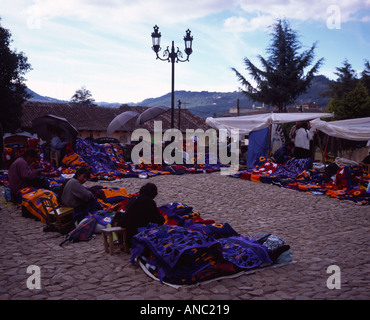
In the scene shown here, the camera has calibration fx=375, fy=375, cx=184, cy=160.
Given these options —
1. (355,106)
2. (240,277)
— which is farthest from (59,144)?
(355,106)

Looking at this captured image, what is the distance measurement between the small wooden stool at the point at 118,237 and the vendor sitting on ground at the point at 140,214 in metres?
0.07

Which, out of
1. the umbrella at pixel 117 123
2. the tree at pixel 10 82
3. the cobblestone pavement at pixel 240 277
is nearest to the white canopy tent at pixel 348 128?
the cobblestone pavement at pixel 240 277

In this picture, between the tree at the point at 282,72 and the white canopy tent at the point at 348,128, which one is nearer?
the white canopy tent at the point at 348,128

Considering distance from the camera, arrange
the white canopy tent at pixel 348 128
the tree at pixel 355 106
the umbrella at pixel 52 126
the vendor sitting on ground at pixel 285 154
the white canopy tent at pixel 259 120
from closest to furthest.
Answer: the white canopy tent at pixel 348 128 → the vendor sitting on ground at pixel 285 154 → the umbrella at pixel 52 126 → the white canopy tent at pixel 259 120 → the tree at pixel 355 106

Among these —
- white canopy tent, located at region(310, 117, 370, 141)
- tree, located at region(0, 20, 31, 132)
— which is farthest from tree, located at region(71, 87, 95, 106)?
white canopy tent, located at region(310, 117, 370, 141)

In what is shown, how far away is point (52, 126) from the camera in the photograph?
16.0m

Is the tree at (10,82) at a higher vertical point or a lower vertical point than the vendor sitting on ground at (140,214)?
higher

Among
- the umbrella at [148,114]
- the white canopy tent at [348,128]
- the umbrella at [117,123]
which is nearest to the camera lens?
the white canopy tent at [348,128]

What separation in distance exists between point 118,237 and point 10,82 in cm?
2588

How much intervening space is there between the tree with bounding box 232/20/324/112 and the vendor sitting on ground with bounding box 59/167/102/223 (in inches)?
1005

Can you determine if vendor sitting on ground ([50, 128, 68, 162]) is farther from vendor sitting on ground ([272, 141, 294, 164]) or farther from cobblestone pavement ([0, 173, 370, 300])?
vendor sitting on ground ([272, 141, 294, 164])

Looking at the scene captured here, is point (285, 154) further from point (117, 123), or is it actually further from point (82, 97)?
point (82, 97)

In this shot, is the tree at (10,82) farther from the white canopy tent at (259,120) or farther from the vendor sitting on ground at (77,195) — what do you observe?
the vendor sitting on ground at (77,195)

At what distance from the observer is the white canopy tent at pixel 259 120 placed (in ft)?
50.3
